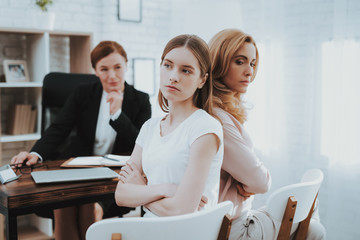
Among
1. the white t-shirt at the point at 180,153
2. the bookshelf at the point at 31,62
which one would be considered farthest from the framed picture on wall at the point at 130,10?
the white t-shirt at the point at 180,153

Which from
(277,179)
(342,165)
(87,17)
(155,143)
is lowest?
(277,179)

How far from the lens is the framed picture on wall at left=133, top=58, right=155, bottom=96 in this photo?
3.72 meters

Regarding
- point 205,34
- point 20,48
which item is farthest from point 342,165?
point 20,48

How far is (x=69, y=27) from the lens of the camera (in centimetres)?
340

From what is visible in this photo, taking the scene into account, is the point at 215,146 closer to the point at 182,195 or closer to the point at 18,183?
the point at 182,195

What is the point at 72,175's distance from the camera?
1.62 m

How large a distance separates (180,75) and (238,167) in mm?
402

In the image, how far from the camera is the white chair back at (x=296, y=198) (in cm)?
128

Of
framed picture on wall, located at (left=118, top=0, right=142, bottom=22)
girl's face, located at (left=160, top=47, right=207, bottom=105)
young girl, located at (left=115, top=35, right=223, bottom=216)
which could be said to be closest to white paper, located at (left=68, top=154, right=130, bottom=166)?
young girl, located at (left=115, top=35, right=223, bottom=216)

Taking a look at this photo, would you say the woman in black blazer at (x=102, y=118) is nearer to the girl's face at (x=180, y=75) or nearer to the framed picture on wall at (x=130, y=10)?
the girl's face at (x=180, y=75)

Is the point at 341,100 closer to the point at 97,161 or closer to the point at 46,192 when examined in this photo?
the point at 97,161

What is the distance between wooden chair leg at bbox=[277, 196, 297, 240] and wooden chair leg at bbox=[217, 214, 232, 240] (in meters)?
0.32

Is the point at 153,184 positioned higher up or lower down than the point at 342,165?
higher up

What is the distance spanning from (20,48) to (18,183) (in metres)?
1.94
